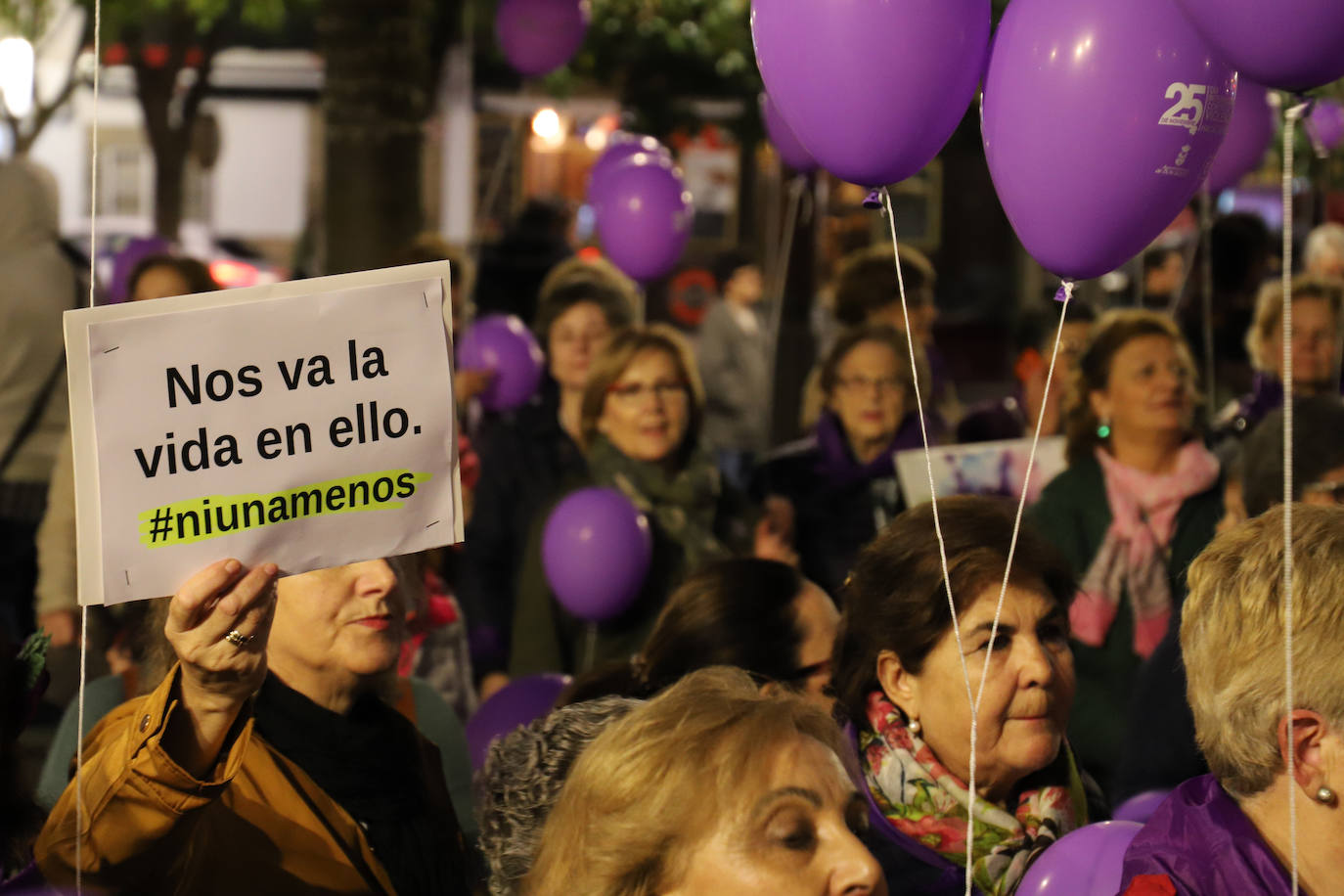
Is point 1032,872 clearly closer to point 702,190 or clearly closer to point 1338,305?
point 1338,305

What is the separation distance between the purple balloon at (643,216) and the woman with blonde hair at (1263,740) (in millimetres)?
4467

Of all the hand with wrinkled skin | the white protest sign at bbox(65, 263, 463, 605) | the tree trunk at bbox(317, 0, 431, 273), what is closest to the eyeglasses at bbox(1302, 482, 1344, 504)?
the white protest sign at bbox(65, 263, 463, 605)

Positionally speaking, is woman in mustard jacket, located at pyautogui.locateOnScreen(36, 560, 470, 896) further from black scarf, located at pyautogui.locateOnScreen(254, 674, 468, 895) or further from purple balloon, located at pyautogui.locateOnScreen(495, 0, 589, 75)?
purple balloon, located at pyautogui.locateOnScreen(495, 0, 589, 75)

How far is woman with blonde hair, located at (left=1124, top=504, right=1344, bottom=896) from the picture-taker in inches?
76.4

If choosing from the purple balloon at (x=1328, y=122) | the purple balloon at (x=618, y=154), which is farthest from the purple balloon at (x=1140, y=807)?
the purple balloon at (x=1328, y=122)

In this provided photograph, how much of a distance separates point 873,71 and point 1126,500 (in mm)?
2041

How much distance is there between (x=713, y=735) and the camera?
195 cm

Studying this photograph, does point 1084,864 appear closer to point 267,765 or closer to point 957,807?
point 957,807

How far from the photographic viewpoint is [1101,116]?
94.1 inches

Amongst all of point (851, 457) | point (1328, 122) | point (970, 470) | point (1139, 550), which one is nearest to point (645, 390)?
point (851, 457)

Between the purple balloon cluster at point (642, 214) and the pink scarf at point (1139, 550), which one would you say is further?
the purple balloon cluster at point (642, 214)

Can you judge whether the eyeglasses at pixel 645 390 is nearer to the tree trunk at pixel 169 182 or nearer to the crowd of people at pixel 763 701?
the crowd of people at pixel 763 701

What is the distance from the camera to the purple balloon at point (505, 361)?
6359 millimetres

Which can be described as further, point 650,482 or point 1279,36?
point 650,482
